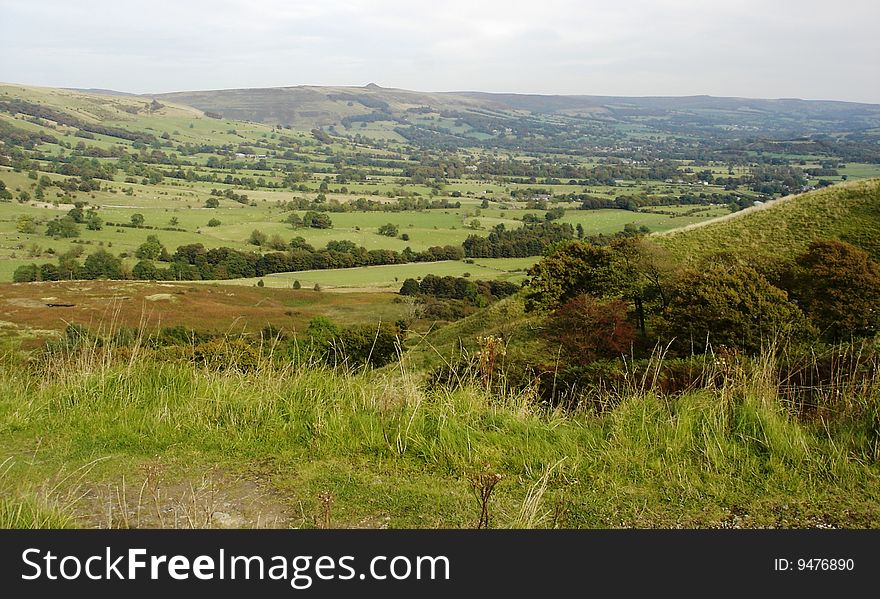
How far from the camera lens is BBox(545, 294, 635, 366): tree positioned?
22422 mm

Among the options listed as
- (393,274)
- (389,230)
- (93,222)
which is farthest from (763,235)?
(93,222)

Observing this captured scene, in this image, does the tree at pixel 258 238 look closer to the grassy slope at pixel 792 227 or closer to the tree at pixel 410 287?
the tree at pixel 410 287

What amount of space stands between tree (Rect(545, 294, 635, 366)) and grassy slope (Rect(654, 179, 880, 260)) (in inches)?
455

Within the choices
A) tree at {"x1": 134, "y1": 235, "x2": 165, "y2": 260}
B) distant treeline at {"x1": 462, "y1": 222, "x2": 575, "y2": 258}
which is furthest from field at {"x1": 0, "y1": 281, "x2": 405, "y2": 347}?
distant treeline at {"x1": 462, "y1": 222, "x2": 575, "y2": 258}

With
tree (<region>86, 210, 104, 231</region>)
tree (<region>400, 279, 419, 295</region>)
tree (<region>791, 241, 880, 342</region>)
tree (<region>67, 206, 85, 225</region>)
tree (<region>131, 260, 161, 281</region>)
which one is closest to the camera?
tree (<region>791, 241, 880, 342</region>)

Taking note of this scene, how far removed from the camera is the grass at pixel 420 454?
376 cm

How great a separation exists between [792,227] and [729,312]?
65.3 feet

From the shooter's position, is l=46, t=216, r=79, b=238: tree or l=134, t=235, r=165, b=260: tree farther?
l=46, t=216, r=79, b=238: tree

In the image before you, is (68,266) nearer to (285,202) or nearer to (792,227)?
(285,202)

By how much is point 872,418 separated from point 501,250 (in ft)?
299

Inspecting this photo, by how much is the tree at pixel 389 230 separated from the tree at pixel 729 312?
89.1 metres

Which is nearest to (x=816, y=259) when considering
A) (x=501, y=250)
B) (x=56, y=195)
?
(x=501, y=250)

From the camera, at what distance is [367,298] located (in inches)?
2714

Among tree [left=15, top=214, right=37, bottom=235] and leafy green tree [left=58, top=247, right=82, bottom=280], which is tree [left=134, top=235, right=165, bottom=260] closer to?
leafy green tree [left=58, top=247, right=82, bottom=280]
